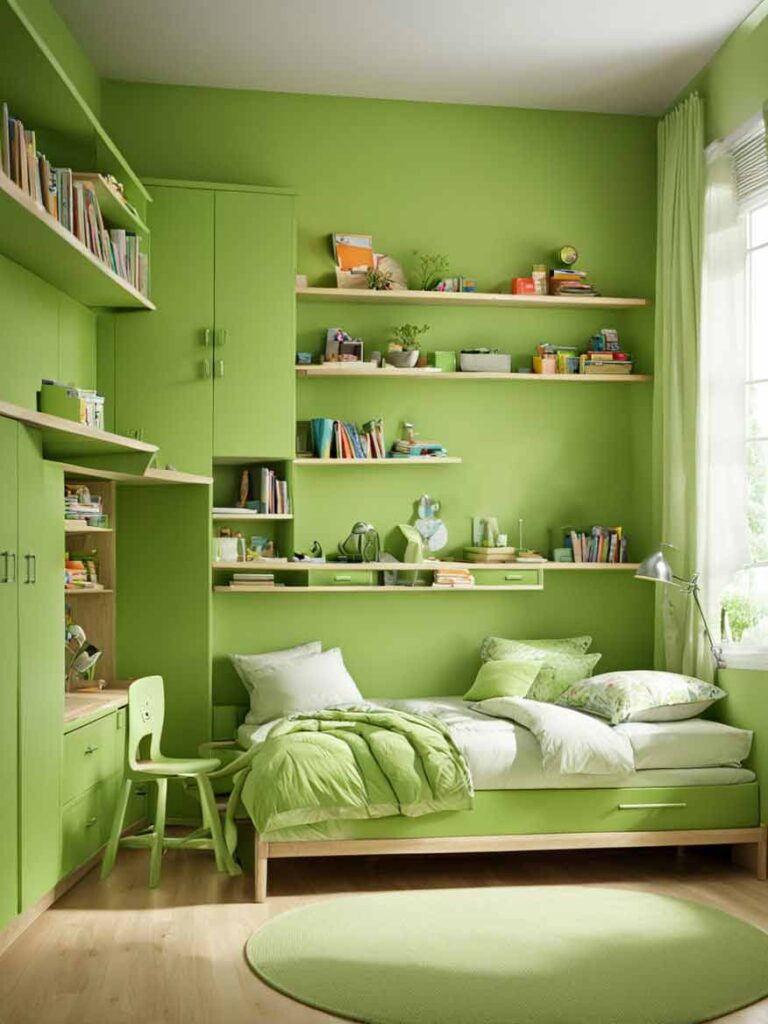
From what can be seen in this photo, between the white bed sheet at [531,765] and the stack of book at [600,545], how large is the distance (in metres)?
1.15

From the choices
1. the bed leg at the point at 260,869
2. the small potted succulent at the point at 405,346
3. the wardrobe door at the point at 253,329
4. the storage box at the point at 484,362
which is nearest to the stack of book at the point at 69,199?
the wardrobe door at the point at 253,329

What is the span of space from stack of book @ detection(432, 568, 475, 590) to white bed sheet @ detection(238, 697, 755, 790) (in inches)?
33.8

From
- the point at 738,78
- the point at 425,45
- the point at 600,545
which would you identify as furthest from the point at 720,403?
the point at 425,45

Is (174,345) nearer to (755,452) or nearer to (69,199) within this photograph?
(69,199)

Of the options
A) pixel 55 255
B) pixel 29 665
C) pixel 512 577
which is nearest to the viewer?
pixel 29 665

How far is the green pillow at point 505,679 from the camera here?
5461mm

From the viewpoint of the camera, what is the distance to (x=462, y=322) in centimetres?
598

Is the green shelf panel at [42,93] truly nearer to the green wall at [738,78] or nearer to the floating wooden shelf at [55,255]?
the floating wooden shelf at [55,255]

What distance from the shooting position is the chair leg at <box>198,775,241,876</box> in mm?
4586

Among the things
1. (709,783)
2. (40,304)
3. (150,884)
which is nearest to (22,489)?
(40,304)

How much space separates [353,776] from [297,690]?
1.07 m

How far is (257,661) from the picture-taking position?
5.58 meters

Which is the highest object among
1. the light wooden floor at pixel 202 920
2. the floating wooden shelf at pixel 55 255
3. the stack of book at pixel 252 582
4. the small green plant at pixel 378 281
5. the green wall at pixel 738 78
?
the green wall at pixel 738 78

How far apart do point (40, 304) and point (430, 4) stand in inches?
82.0
